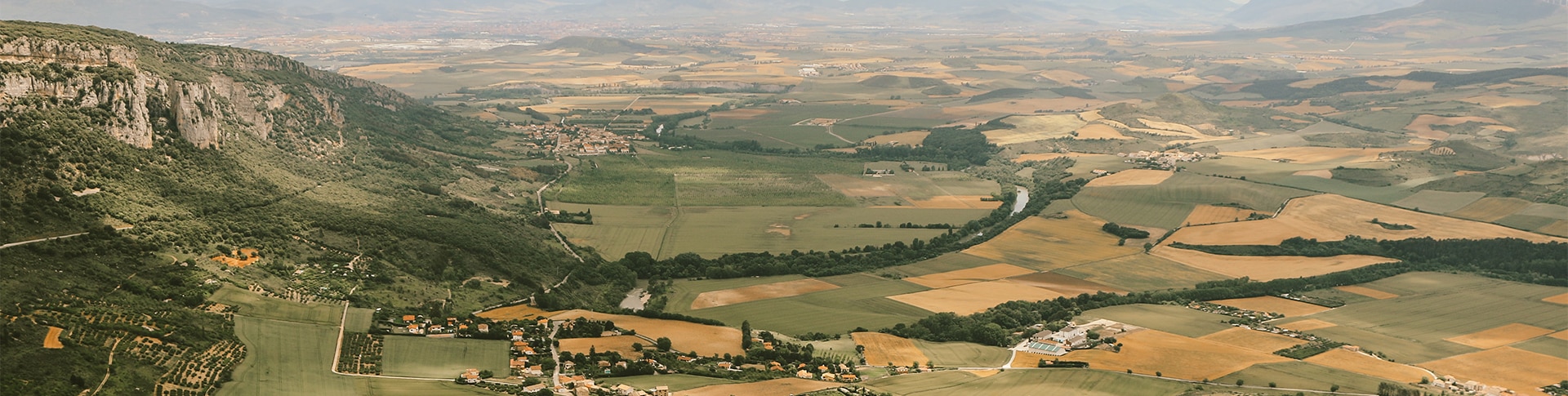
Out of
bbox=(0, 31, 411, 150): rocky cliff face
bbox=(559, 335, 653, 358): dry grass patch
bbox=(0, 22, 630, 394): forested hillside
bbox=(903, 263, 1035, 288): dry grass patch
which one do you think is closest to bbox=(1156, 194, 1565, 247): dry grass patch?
bbox=(903, 263, 1035, 288): dry grass patch

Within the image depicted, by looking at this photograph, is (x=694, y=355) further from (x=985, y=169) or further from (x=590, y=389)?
(x=985, y=169)

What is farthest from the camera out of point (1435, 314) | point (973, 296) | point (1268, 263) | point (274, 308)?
point (1268, 263)

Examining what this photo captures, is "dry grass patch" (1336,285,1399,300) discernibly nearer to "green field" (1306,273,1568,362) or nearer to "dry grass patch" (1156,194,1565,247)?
"green field" (1306,273,1568,362)

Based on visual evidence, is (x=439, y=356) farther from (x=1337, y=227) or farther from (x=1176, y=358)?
(x=1337, y=227)

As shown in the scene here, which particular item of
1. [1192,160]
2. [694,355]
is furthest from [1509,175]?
[694,355]

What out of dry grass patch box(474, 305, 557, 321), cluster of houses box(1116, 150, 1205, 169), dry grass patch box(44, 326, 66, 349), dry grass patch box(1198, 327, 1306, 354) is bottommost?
cluster of houses box(1116, 150, 1205, 169)

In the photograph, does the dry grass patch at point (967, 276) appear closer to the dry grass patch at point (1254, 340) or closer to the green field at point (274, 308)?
the dry grass patch at point (1254, 340)

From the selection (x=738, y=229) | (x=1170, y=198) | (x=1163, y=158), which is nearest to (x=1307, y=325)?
(x=1170, y=198)
